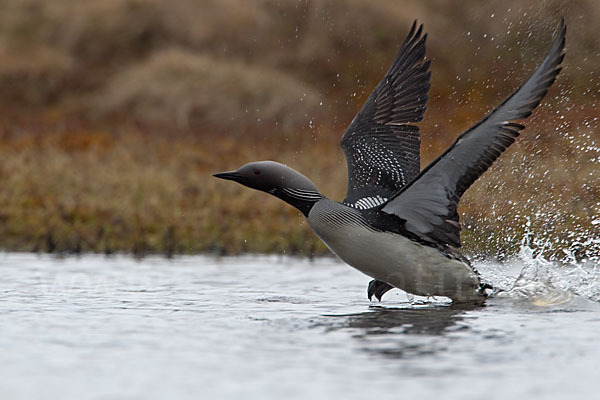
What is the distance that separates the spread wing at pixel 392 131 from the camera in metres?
7.22

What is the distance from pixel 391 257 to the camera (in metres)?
6.11

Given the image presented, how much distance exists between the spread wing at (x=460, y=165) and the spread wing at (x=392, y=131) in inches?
37.1

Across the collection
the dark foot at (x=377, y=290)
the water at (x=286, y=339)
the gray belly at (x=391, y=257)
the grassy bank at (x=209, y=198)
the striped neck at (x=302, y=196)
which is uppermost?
the grassy bank at (x=209, y=198)

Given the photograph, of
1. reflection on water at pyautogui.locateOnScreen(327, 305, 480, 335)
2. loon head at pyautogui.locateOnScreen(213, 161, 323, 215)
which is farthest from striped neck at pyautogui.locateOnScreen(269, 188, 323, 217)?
reflection on water at pyautogui.locateOnScreen(327, 305, 480, 335)

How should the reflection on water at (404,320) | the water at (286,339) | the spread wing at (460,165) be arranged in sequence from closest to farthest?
the water at (286,339), the reflection on water at (404,320), the spread wing at (460,165)

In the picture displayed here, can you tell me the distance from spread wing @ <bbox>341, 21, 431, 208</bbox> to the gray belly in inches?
39.8

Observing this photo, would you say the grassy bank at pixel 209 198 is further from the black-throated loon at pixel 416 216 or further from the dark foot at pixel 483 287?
the black-throated loon at pixel 416 216

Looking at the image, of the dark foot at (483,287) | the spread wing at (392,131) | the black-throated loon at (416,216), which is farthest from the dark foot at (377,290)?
the spread wing at (392,131)

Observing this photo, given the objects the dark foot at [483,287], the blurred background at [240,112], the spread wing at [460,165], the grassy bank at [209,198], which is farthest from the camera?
the blurred background at [240,112]

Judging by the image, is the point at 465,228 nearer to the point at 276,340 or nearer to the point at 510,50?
the point at 276,340

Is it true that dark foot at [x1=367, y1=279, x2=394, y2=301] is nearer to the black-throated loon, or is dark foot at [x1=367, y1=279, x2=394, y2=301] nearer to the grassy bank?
the black-throated loon

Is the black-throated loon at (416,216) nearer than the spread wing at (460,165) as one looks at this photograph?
No

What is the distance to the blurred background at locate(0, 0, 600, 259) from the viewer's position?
10148mm

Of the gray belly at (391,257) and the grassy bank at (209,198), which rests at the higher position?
the grassy bank at (209,198)
